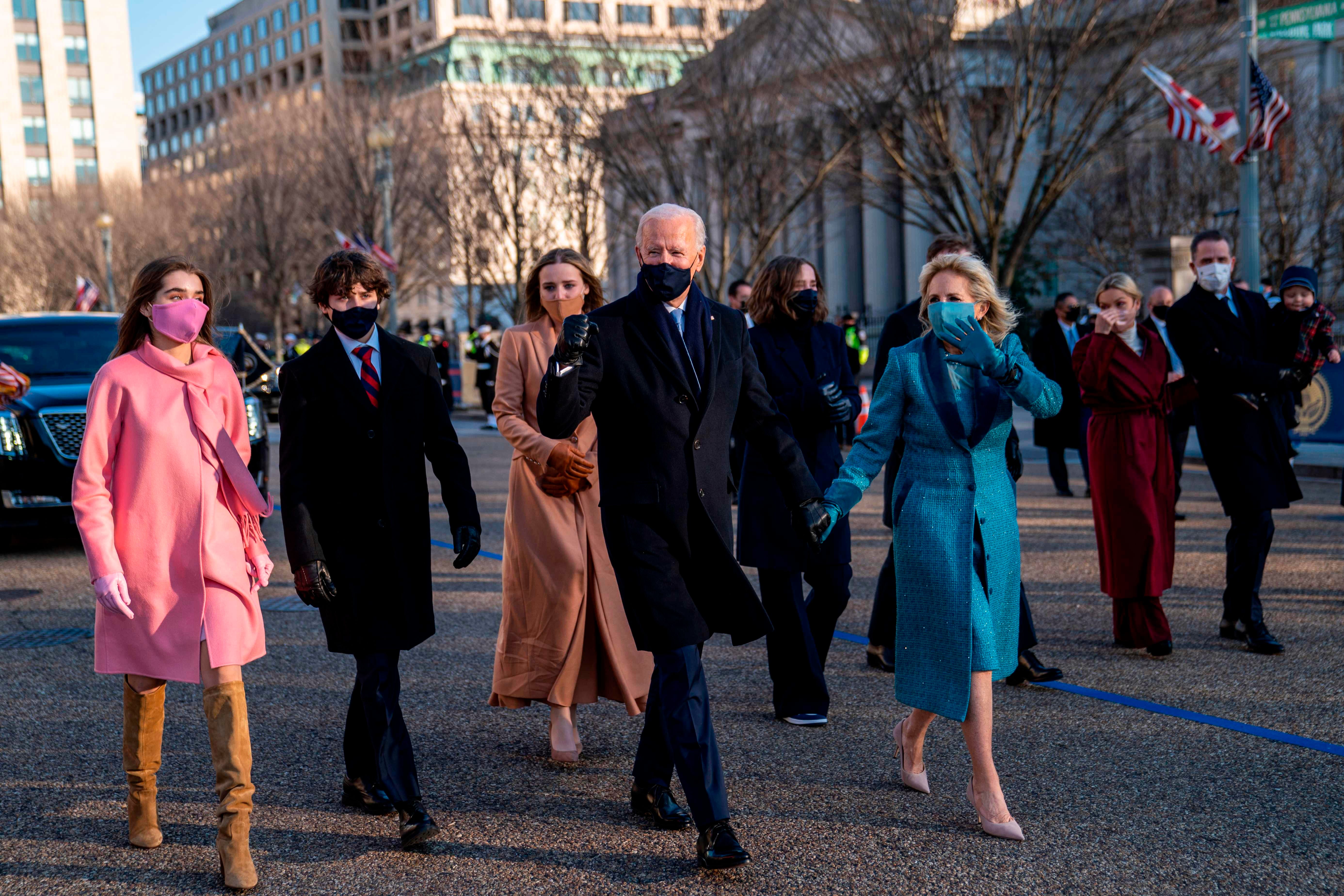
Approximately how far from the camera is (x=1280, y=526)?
10734mm

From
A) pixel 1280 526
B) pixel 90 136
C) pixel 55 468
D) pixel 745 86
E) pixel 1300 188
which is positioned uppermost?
pixel 90 136

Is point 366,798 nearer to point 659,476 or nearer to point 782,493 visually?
point 659,476

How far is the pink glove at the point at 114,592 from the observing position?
403 centimetres

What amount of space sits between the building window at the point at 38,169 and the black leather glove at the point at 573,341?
112m

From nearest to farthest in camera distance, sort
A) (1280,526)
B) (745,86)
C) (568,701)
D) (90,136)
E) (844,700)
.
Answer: (568,701) → (844,700) → (1280,526) → (745,86) → (90,136)

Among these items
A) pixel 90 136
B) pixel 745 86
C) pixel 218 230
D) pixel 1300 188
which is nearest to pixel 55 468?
pixel 745 86

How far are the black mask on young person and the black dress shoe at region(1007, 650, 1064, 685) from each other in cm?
186

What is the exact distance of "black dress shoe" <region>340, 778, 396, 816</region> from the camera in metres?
4.72

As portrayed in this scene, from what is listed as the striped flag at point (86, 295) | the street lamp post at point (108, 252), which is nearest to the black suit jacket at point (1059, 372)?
the striped flag at point (86, 295)

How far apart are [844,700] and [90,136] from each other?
115m

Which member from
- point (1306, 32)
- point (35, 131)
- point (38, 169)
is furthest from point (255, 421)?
point (35, 131)

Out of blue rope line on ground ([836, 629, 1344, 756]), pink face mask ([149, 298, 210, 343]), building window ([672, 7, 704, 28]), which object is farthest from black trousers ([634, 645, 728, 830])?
building window ([672, 7, 704, 28])

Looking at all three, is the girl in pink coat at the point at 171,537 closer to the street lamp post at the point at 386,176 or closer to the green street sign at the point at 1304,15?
the green street sign at the point at 1304,15

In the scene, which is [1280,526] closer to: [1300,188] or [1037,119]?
[1037,119]
